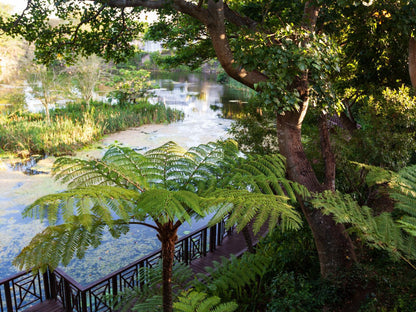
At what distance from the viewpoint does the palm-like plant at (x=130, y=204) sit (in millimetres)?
2066

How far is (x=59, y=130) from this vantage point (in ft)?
40.6

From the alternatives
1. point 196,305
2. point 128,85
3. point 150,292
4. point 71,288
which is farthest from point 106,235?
point 128,85

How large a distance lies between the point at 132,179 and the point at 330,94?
8.86ft

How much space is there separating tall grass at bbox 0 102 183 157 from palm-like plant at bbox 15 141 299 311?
30.8 ft

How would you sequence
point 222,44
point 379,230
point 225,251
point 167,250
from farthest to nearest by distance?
point 225,251
point 222,44
point 379,230
point 167,250

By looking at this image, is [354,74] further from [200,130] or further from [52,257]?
[200,130]

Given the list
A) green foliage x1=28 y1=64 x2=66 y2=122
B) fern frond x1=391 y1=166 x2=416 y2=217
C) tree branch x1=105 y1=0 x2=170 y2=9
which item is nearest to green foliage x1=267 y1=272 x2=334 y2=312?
fern frond x1=391 y1=166 x2=416 y2=217

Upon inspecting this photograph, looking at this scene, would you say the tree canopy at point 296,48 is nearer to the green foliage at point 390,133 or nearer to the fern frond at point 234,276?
the green foliage at point 390,133

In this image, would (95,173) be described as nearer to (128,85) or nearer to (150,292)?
(150,292)

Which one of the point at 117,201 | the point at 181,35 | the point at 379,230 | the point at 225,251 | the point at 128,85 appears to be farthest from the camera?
the point at 128,85

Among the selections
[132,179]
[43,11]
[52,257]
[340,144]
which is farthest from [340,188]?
[43,11]

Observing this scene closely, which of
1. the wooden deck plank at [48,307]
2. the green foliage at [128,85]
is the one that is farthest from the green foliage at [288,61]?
the green foliage at [128,85]

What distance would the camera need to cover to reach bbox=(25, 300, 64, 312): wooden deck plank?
4375 mm

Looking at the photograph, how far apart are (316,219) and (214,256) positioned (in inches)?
86.2
